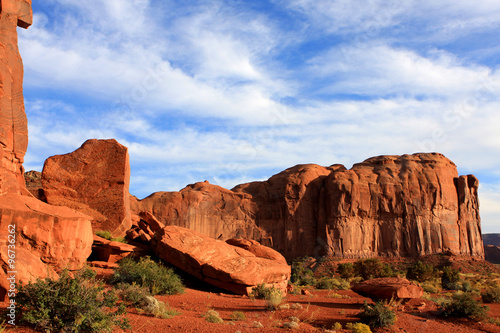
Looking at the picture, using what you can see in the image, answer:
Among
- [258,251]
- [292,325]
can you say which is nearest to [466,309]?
[292,325]

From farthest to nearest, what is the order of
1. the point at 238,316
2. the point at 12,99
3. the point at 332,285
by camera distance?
the point at 332,285 → the point at 12,99 → the point at 238,316

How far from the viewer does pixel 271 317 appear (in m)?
10.5

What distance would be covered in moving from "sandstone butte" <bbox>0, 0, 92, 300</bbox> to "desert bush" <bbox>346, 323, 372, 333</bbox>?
7.02 m

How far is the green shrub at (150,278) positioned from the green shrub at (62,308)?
15.4 ft

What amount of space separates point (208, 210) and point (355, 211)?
59.2ft

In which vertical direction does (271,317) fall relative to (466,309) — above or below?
above

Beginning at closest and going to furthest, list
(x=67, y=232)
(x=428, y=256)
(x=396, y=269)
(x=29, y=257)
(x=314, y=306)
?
1. (x=29, y=257)
2. (x=67, y=232)
3. (x=314, y=306)
4. (x=396, y=269)
5. (x=428, y=256)

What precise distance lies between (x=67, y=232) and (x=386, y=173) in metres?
45.7

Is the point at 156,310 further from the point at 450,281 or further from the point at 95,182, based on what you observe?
the point at 450,281

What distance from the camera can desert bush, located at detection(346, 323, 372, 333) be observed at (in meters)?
9.70

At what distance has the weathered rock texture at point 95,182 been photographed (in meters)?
16.5

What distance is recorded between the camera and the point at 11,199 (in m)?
9.66

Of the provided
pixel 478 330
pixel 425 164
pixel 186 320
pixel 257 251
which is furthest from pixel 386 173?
pixel 186 320

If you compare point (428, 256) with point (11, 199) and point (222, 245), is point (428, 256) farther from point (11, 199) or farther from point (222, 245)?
point (11, 199)
